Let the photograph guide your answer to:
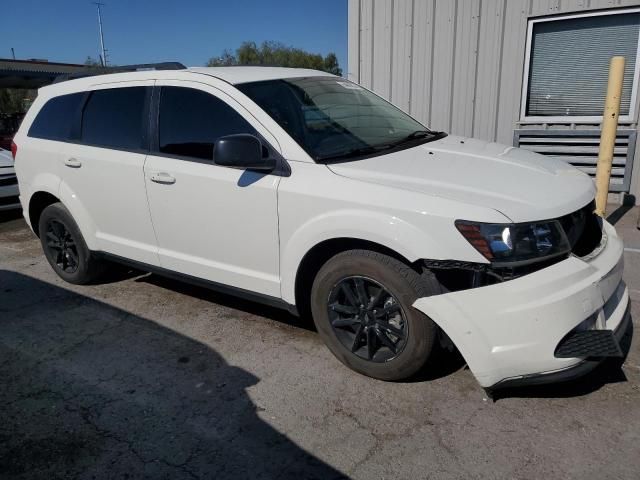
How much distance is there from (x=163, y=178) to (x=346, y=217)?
151 cm

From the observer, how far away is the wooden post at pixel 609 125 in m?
5.33

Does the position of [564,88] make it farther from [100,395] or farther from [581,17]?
[100,395]

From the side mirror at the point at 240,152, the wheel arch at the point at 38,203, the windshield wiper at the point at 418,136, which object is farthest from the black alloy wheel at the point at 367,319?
the wheel arch at the point at 38,203

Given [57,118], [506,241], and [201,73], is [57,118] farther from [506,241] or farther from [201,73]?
[506,241]

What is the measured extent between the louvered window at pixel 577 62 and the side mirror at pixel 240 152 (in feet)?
17.7

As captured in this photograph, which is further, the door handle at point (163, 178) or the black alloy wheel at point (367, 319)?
the door handle at point (163, 178)

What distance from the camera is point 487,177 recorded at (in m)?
2.99

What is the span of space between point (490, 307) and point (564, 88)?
5784 mm

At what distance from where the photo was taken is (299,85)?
3912 mm

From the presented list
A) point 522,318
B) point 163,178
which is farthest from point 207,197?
point 522,318

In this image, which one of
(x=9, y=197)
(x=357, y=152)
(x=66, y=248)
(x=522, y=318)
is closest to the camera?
(x=522, y=318)

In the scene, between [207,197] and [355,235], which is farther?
[207,197]

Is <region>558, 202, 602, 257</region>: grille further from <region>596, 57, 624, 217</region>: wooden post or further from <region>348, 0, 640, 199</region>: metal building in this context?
<region>348, 0, 640, 199</region>: metal building

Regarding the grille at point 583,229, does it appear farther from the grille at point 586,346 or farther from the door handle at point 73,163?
the door handle at point 73,163
